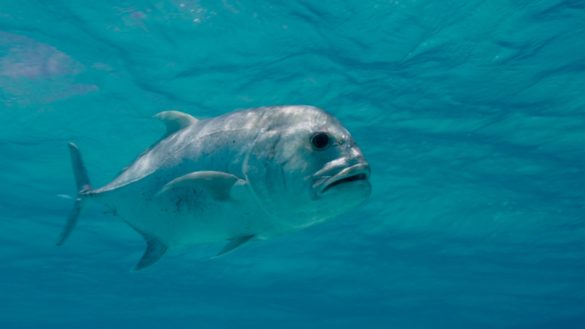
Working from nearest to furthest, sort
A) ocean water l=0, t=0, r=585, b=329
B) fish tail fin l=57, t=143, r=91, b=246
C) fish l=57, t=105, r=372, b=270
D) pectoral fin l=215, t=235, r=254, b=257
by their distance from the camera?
fish l=57, t=105, r=372, b=270 → pectoral fin l=215, t=235, r=254, b=257 → fish tail fin l=57, t=143, r=91, b=246 → ocean water l=0, t=0, r=585, b=329

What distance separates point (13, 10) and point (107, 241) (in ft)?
55.5

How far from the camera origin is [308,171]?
125 inches

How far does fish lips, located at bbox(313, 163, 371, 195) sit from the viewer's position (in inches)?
121

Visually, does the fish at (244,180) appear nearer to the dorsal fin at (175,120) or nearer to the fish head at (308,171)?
the fish head at (308,171)

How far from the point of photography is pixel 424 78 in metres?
11.2

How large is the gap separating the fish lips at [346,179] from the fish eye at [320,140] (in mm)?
263

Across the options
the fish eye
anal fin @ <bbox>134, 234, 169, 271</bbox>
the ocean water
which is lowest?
anal fin @ <bbox>134, 234, 169, 271</bbox>

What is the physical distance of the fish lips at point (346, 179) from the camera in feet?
10.1

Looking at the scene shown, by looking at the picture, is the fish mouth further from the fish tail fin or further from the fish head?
the fish tail fin

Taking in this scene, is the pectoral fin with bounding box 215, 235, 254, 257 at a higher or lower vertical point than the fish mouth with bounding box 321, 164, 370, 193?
lower

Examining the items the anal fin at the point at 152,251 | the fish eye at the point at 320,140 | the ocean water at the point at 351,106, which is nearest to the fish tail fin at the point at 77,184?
the anal fin at the point at 152,251

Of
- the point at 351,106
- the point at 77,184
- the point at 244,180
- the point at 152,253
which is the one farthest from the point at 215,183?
the point at 351,106

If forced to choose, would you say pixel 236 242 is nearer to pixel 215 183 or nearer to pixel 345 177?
pixel 215 183

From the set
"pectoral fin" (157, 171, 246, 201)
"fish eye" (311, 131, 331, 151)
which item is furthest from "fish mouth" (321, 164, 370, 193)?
"pectoral fin" (157, 171, 246, 201)
